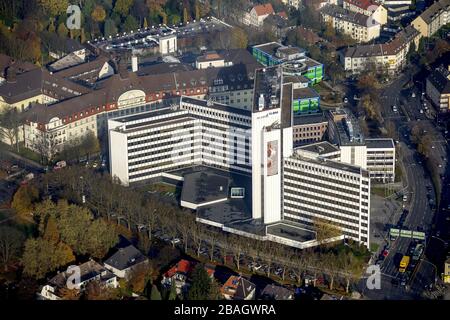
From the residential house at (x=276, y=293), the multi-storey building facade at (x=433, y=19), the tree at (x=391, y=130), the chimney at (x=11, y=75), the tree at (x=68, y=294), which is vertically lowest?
the residential house at (x=276, y=293)

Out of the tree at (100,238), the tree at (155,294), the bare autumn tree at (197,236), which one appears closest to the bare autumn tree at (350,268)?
the bare autumn tree at (197,236)

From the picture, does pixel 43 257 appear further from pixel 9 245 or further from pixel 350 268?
pixel 350 268

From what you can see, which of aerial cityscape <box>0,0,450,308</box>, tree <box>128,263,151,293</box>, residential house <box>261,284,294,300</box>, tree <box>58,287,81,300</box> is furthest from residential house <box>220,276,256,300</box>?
tree <box>58,287,81,300</box>

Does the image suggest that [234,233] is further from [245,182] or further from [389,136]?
[389,136]

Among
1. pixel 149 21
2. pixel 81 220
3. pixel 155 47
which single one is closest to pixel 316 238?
pixel 81 220

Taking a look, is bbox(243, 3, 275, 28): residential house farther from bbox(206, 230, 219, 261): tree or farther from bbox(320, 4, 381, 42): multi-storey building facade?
bbox(206, 230, 219, 261): tree

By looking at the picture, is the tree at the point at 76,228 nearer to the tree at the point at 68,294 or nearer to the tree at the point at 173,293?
the tree at the point at 68,294
